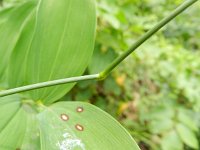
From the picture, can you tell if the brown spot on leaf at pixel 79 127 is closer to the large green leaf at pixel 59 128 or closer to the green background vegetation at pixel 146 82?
the large green leaf at pixel 59 128

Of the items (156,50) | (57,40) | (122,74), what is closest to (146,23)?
(156,50)

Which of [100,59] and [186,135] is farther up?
[100,59]

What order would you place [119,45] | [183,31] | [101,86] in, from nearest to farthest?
[119,45]
[101,86]
[183,31]

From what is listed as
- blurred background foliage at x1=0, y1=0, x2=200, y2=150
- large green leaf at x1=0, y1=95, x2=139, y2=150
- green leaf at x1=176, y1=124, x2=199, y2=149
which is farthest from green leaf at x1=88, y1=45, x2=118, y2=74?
large green leaf at x1=0, y1=95, x2=139, y2=150

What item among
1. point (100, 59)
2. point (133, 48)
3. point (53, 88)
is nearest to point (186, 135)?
point (100, 59)

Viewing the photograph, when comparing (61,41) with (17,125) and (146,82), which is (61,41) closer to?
(17,125)

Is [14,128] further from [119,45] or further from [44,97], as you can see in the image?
[119,45]

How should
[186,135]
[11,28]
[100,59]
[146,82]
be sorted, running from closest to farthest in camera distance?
[11,28]
[100,59]
[186,135]
[146,82]
